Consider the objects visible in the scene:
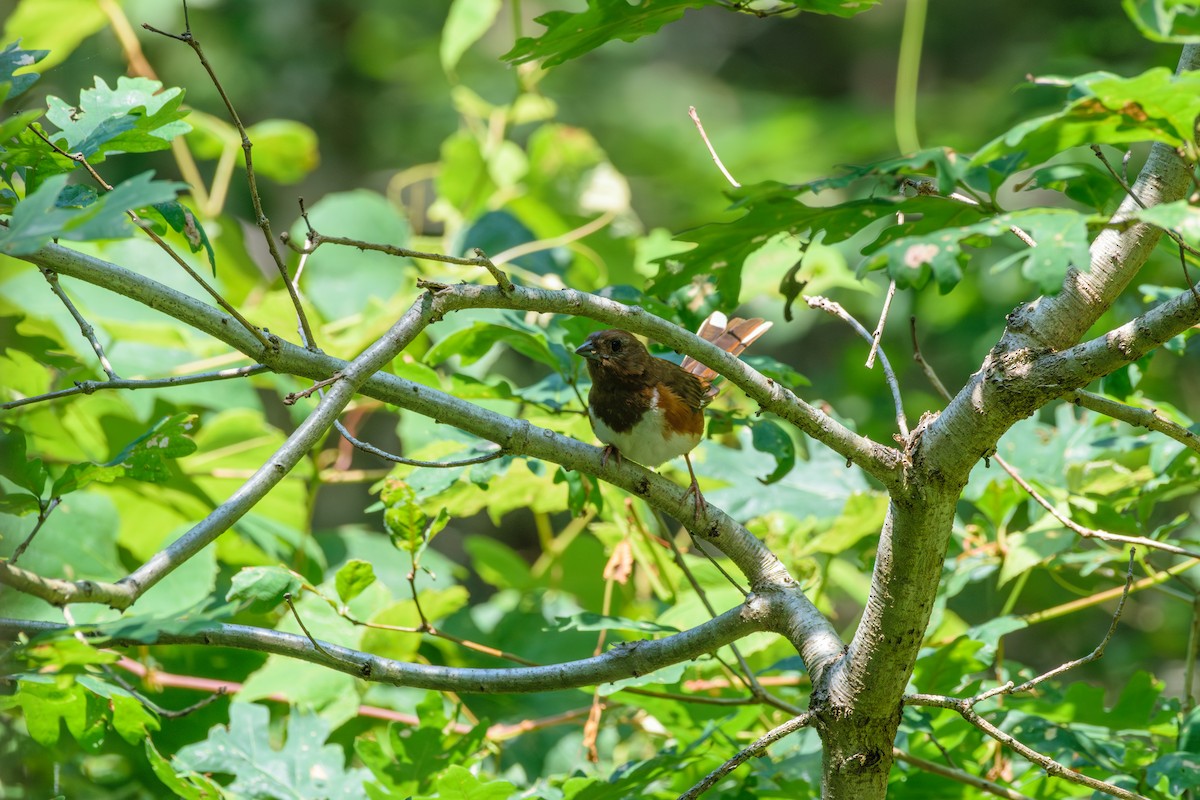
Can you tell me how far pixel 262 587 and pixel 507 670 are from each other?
0.45 m

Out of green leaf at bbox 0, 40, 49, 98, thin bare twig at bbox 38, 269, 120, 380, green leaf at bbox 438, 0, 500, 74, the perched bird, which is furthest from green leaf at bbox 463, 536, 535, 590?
green leaf at bbox 0, 40, 49, 98

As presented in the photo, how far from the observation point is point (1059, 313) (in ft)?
5.37

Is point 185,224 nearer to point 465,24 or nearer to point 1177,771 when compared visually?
point 1177,771

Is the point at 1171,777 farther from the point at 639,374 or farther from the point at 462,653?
the point at 462,653

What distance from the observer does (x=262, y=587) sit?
1.82 meters

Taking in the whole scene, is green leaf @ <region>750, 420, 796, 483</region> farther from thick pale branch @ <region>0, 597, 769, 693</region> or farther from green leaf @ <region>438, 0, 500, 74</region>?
green leaf @ <region>438, 0, 500, 74</region>

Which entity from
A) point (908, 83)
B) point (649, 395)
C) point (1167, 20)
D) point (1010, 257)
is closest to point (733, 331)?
point (649, 395)

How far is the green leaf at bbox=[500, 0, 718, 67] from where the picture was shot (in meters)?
1.82

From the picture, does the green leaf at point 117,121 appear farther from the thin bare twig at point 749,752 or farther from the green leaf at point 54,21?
the green leaf at point 54,21

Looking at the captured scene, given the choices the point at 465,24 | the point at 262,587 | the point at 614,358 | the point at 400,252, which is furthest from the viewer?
the point at 465,24

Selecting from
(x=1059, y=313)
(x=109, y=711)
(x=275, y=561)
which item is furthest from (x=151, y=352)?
(x=1059, y=313)

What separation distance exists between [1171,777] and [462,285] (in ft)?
4.86

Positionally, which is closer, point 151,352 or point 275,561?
point 275,561

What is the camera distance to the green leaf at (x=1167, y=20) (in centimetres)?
118
